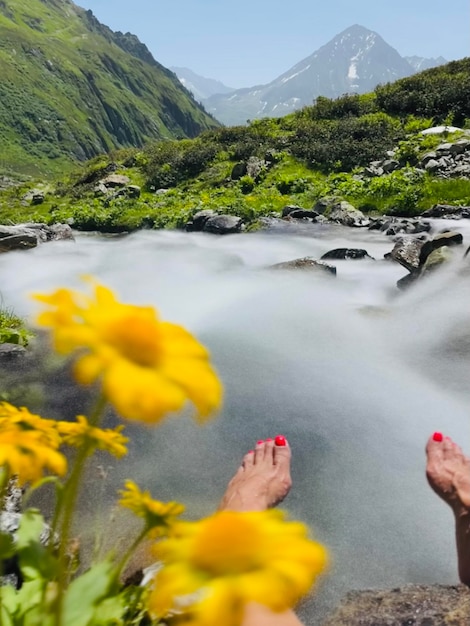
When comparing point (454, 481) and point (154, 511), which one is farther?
point (454, 481)

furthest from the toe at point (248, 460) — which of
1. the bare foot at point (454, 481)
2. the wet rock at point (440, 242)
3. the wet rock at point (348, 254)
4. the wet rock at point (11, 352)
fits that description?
the wet rock at point (348, 254)

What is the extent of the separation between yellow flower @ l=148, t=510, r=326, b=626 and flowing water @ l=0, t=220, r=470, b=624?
1836mm

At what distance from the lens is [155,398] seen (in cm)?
66

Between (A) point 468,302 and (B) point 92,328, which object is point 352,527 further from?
(A) point 468,302

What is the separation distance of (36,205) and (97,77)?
6511 inches

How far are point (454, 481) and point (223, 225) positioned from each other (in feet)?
31.9

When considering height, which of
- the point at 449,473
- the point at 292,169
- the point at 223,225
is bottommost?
the point at 449,473

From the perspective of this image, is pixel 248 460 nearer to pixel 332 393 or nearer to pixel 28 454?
pixel 332 393

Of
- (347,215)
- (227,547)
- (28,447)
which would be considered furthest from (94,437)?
(347,215)

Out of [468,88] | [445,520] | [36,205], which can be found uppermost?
[468,88]

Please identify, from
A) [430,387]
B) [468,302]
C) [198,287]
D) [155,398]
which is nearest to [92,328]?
[155,398]

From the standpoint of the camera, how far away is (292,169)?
15984 millimetres

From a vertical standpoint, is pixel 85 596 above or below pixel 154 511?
below

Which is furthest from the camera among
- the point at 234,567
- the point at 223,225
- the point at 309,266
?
the point at 223,225
